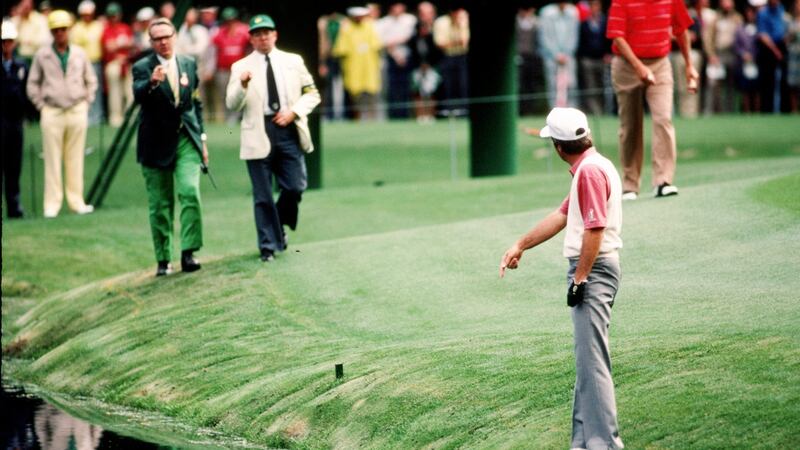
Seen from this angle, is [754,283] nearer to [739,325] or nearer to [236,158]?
[739,325]

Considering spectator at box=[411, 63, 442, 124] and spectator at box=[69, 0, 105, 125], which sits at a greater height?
spectator at box=[69, 0, 105, 125]

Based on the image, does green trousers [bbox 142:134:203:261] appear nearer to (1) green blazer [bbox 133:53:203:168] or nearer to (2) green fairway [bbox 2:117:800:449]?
(1) green blazer [bbox 133:53:203:168]

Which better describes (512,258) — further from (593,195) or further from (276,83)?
(276,83)

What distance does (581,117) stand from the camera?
9.34 metres

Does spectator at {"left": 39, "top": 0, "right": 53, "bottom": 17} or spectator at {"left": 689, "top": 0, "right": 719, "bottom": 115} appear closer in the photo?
spectator at {"left": 689, "top": 0, "right": 719, "bottom": 115}

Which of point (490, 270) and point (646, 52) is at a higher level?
point (646, 52)

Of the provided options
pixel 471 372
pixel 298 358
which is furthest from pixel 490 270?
pixel 471 372

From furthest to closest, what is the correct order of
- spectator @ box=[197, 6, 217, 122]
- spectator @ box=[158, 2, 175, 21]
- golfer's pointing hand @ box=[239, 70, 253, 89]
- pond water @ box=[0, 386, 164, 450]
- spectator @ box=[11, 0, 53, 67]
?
spectator @ box=[197, 6, 217, 122], spectator @ box=[158, 2, 175, 21], spectator @ box=[11, 0, 53, 67], golfer's pointing hand @ box=[239, 70, 253, 89], pond water @ box=[0, 386, 164, 450]

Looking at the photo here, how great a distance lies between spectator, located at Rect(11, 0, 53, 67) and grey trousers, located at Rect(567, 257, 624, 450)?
22.5 meters

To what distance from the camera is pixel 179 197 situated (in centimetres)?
1600

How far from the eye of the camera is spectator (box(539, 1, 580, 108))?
104 feet

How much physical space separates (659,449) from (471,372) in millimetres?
2298

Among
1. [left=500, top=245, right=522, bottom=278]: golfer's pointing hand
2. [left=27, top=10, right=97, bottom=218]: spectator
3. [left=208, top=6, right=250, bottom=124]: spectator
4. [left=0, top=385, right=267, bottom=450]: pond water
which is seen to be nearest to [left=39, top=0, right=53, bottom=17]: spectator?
[left=208, top=6, right=250, bottom=124]: spectator

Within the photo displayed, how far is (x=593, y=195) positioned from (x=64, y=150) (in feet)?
47.8
